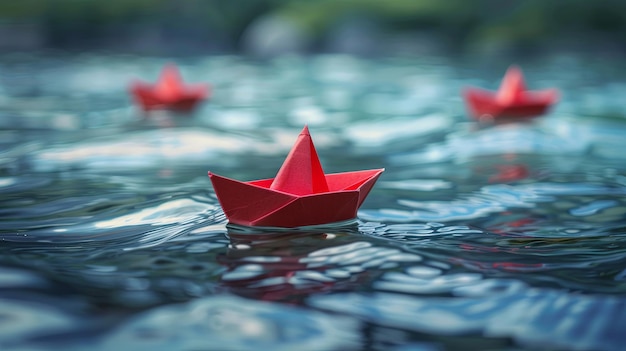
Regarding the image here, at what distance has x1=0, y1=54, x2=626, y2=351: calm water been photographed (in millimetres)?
1330

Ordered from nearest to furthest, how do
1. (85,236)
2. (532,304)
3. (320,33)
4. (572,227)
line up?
(532,304)
(85,236)
(572,227)
(320,33)

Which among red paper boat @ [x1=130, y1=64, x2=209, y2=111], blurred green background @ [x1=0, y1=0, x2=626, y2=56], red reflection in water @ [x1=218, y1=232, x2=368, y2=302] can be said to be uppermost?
blurred green background @ [x1=0, y1=0, x2=626, y2=56]

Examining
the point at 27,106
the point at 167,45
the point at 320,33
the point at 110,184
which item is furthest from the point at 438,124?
the point at 167,45

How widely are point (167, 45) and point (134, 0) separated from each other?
792mm

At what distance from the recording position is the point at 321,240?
1.78m

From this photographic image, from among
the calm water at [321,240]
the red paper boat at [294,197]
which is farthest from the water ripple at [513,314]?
the red paper boat at [294,197]

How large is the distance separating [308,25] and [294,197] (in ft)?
27.2

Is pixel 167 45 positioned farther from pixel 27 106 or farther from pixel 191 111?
pixel 191 111

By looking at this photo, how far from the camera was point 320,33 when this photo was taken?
9.80 metres

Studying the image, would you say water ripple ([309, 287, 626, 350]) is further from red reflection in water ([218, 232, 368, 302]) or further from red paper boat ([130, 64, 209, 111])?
red paper boat ([130, 64, 209, 111])

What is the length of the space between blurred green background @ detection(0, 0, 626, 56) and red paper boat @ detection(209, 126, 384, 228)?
25.5 ft

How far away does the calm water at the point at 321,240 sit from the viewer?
1330 millimetres

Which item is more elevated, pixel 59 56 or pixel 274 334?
pixel 59 56

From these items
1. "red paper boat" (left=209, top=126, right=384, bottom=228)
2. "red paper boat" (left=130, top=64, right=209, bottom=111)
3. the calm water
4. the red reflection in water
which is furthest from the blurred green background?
the red reflection in water
